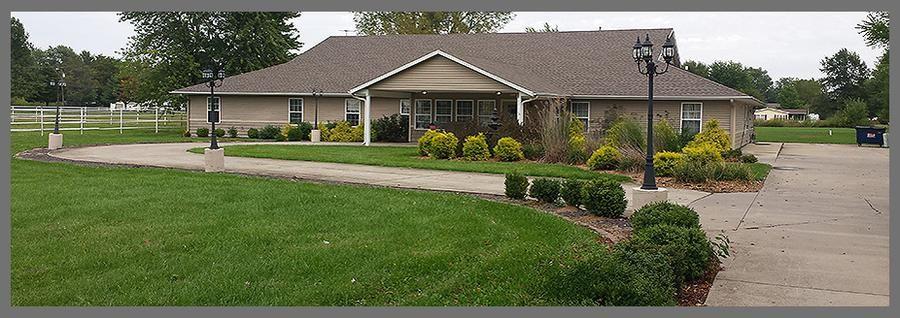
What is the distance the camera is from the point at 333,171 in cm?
1728

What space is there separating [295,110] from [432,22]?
25.9 meters

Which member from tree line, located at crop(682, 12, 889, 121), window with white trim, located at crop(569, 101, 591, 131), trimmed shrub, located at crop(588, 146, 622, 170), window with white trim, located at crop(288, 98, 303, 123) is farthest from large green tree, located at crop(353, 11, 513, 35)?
trimmed shrub, located at crop(588, 146, 622, 170)

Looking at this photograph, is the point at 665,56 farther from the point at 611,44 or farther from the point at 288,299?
the point at 611,44

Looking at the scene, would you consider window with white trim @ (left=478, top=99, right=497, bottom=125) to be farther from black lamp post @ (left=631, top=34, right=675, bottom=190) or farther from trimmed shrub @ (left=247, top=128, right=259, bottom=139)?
black lamp post @ (left=631, top=34, right=675, bottom=190)

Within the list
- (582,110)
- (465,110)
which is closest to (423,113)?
(465,110)

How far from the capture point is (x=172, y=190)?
39.6ft

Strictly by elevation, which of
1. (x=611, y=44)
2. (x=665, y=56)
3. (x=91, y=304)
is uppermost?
(x=611, y=44)

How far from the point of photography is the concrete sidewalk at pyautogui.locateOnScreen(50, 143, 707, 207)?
14523 mm

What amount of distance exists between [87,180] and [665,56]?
10478 millimetres

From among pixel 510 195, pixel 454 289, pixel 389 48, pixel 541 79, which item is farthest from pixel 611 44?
pixel 454 289

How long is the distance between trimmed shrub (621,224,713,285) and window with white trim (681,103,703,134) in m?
20.3

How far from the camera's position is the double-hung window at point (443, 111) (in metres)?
29.8

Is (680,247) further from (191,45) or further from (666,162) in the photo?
(191,45)

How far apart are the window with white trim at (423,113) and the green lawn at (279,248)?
59.3ft
